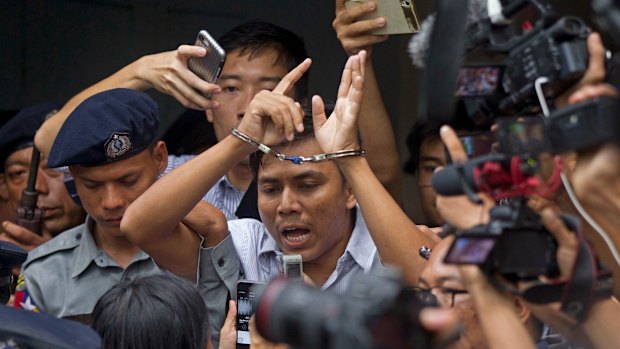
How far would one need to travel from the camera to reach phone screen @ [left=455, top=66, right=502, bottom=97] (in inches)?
87.9

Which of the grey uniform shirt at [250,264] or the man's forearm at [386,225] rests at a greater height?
the man's forearm at [386,225]

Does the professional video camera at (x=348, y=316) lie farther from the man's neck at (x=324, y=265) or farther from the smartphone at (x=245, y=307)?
the man's neck at (x=324, y=265)

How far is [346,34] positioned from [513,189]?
1575 millimetres

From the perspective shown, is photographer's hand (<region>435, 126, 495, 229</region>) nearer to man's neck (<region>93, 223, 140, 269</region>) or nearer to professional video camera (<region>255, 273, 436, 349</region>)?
professional video camera (<region>255, 273, 436, 349</region>)

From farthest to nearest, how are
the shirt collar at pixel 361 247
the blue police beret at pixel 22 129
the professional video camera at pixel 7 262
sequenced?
the blue police beret at pixel 22 129
the shirt collar at pixel 361 247
the professional video camera at pixel 7 262

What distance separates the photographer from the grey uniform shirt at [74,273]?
3.71 m

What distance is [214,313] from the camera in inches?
137

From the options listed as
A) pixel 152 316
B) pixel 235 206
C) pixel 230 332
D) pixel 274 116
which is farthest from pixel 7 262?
pixel 235 206

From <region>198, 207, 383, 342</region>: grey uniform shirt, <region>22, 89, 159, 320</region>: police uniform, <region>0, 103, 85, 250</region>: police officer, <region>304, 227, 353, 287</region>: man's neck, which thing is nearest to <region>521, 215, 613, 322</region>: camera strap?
<region>198, 207, 383, 342</region>: grey uniform shirt

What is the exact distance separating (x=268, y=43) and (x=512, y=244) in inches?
87.0

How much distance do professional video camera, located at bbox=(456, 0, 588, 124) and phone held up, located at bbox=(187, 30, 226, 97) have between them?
134 centimetres

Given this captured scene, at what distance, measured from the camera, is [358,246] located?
3.51m

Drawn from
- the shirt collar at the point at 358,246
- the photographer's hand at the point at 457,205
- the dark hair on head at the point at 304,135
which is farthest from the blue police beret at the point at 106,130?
the photographer's hand at the point at 457,205

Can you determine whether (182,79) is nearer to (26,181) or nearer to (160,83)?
(160,83)
